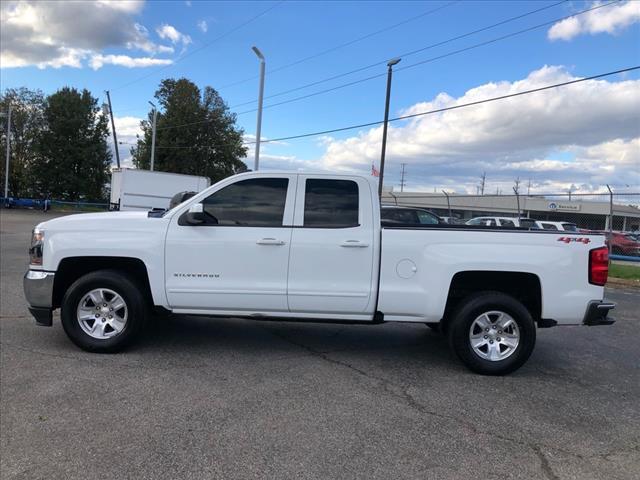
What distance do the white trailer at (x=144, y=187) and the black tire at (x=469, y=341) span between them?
2611cm

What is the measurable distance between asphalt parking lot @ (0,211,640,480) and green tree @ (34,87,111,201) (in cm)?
5239

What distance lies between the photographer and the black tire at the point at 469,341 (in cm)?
509

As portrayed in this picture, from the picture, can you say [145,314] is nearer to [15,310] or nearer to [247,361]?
[247,361]

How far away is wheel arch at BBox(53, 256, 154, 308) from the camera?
215 inches

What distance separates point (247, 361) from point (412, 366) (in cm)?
166

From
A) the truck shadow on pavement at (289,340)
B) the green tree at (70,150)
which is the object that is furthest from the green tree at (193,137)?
the truck shadow on pavement at (289,340)

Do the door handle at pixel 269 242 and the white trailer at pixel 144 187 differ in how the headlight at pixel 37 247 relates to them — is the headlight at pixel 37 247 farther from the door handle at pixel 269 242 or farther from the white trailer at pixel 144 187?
the white trailer at pixel 144 187

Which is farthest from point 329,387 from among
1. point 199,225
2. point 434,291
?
point 199,225

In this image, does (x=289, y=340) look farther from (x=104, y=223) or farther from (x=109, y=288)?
(x=104, y=223)


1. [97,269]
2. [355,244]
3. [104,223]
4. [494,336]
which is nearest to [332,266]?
[355,244]

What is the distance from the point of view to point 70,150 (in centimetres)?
5350

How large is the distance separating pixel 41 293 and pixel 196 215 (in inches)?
69.3

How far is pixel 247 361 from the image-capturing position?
532 centimetres

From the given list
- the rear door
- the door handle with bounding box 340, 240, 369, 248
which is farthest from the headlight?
the door handle with bounding box 340, 240, 369, 248
